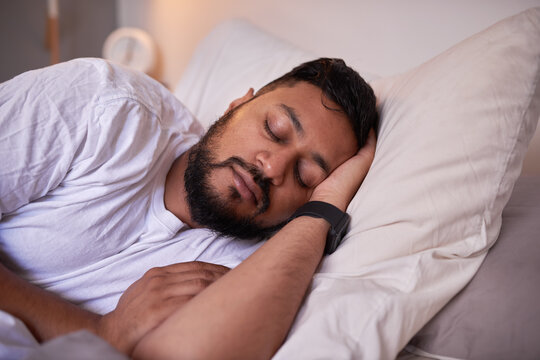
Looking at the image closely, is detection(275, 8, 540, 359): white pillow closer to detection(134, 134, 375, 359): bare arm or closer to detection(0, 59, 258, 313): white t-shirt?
detection(134, 134, 375, 359): bare arm

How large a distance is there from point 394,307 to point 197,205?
529 mm

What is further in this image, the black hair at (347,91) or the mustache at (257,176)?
the black hair at (347,91)

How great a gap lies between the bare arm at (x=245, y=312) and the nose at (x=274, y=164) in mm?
183

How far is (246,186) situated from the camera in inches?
35.7

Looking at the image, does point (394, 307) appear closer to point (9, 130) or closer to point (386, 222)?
point (386, 222)

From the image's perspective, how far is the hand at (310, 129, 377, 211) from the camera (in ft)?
2.95

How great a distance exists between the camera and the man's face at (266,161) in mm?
914

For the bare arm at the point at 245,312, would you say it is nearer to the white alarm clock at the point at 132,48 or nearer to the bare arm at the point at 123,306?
the bare arm at the point at 123,306

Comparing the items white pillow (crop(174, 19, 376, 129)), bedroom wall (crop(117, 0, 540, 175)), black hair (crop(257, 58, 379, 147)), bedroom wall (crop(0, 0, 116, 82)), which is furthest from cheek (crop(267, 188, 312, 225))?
bedroom wall (crop(0, 0, 116, 82))

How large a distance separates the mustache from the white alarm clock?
139cm

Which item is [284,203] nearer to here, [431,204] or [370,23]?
[431,204]

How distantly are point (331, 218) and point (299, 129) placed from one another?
0.24 metres

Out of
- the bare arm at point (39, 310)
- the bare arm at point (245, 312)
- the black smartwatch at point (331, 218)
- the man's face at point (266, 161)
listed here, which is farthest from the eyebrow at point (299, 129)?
the bare arm at point (39, 310)

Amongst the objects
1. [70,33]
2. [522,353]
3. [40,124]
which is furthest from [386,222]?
[70,33]
